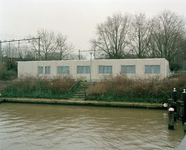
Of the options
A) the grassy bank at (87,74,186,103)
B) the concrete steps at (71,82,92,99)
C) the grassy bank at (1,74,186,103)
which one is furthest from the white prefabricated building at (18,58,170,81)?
the grassy bank at (87,74,186,103)

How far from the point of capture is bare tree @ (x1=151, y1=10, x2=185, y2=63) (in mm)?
39906

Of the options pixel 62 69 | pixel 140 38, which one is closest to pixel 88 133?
pixel 62 69

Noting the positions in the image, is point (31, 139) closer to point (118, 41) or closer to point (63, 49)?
point (118, 41)

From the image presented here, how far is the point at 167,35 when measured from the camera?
40719mm

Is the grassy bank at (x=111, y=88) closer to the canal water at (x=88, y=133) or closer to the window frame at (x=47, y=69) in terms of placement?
the window frame at (x=47, y=69)

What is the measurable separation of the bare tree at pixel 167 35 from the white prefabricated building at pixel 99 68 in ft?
46.6

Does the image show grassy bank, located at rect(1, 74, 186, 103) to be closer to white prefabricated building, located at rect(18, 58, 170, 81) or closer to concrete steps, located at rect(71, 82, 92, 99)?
concrete steps, located at rect(71, 82, 92, 99)

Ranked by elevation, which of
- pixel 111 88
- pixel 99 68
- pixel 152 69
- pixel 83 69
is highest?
pixel 99 68

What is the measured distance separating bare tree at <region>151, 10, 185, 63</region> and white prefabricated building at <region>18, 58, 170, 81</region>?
1419 centimetres

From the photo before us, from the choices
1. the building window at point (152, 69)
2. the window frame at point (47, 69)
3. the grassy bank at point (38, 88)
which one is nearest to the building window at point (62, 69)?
the window frame at point (47, 69)

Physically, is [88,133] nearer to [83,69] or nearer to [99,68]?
[99,68]

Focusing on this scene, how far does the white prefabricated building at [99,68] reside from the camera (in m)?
25.3

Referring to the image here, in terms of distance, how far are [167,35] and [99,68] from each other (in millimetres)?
21218

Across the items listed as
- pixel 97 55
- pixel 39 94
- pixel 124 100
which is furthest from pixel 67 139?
Answer: pixel 97 55
